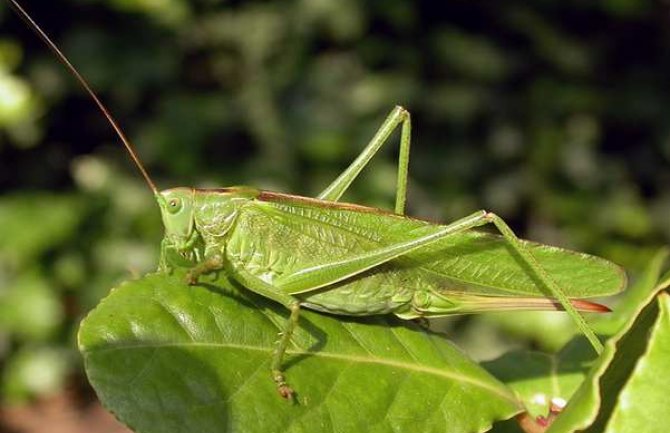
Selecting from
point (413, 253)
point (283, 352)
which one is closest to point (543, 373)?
point (413, 253)

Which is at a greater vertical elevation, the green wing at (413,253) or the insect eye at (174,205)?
the insect eye at (174,205)

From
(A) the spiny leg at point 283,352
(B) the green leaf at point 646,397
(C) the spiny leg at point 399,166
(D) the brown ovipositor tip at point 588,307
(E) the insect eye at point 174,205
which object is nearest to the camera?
(B) the green leaf at point 646,397

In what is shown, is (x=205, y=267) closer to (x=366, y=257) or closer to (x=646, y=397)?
(x=366, y=257)

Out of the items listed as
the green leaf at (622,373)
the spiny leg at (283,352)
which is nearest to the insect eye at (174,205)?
the spiny leg at (283,352)

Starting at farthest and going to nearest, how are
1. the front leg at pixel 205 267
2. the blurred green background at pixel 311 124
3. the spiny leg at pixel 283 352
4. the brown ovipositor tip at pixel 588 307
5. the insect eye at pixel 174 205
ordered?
the blurred green background at pixel 311 124, the insect eye at pixel 174 205, the brown ovipositor tip at pixel 588 307, the front leg at pixel 205 267, the spiny leg at pixel 283 352

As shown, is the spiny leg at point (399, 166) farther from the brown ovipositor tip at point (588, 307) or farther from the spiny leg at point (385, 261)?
the brown ovipositor tip at point (588, 307)

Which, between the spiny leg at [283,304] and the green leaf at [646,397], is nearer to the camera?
the green leaf at [646,397]
